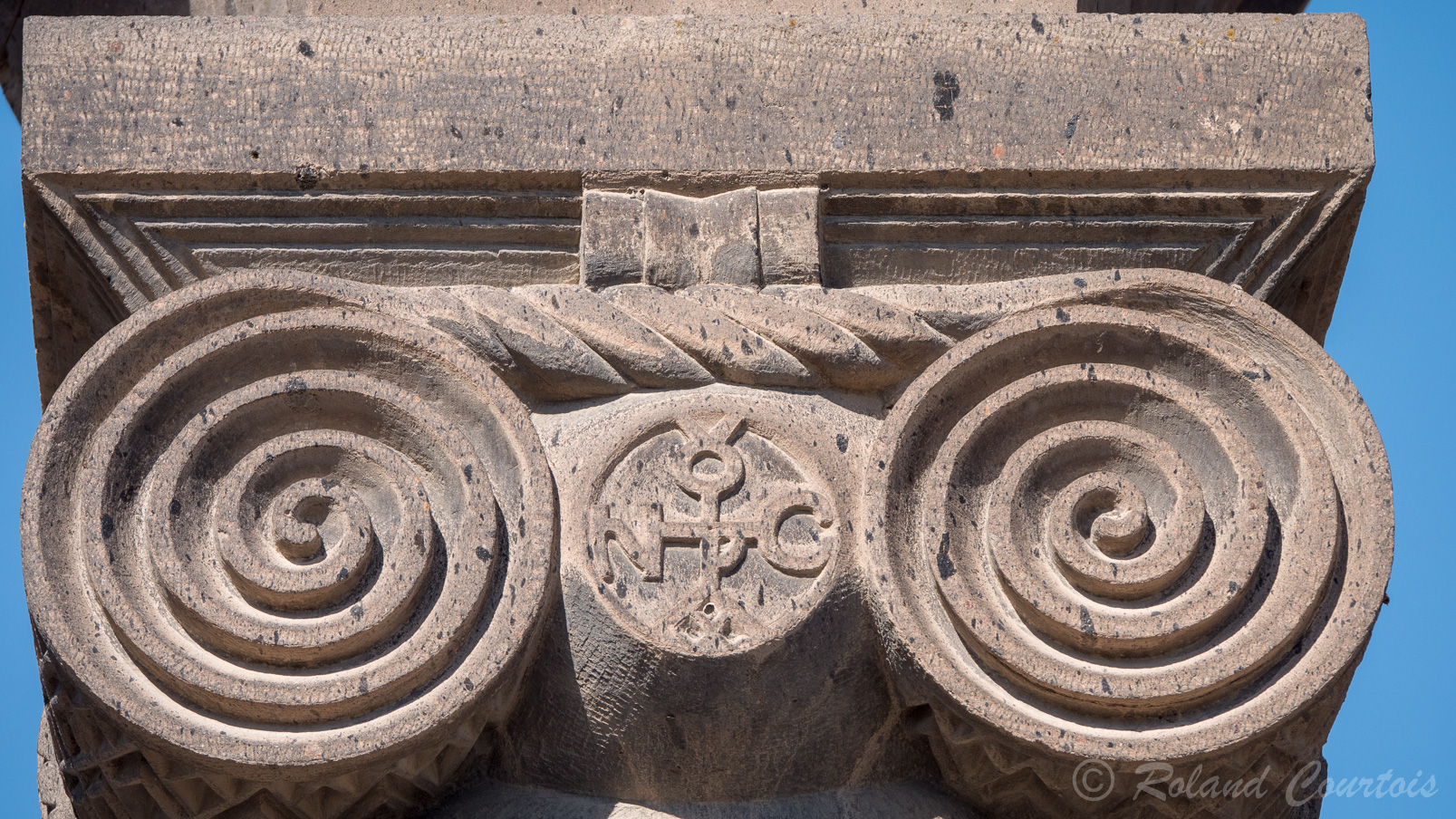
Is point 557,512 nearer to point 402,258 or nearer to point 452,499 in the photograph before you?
point 452,499

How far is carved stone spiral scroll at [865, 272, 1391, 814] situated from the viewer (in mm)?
2742

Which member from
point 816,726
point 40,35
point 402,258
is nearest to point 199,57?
point 40,35

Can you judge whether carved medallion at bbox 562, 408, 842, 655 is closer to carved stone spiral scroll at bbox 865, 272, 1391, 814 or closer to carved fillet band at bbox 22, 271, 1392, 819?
carved fillet band at bbox 22, 271, 1392, 819

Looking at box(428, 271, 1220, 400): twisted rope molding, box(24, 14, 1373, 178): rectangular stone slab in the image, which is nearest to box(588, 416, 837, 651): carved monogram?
box(428, 271, 1220, 400): twisted rope molding

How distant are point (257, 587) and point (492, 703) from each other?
43cm

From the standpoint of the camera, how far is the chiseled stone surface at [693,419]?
2748 mm

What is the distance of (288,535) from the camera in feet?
9.09

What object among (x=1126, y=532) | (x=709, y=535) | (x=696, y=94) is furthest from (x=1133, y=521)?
(x=696, y=94)

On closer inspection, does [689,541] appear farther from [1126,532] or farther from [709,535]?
[1126,532]

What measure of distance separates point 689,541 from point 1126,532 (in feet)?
2.39

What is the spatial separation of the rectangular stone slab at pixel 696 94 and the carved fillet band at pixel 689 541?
0.30m

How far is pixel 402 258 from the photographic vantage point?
10.4 ft

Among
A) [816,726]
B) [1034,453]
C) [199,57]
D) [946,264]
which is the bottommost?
[816,726]

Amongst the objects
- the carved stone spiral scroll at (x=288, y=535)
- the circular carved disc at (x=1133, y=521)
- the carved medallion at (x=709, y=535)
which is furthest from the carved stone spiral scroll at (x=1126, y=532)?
the carved stone spiral scroll at (x=288, y=535)
